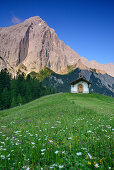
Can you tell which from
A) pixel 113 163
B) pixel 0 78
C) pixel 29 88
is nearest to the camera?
pixel 113 163

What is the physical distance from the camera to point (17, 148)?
5.02 m

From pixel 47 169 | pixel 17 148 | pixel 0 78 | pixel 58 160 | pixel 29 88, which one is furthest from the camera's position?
pixel 29 88

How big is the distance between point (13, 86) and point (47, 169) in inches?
2549

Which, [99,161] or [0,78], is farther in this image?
[0,78]

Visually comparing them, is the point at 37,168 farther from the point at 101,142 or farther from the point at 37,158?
the point at 101,142

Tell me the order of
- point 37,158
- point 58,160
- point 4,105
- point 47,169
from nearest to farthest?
point 47,169 → point 58,160 → point 37,158 → point 4,105

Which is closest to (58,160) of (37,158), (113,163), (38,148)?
(37,158)

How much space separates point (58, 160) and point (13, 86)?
64336 millimetres

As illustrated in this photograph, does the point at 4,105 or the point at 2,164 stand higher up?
the point at 2,164

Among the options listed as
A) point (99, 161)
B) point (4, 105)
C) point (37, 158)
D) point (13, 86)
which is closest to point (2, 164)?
point (37, 158)

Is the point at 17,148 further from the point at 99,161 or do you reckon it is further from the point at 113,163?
the point at 113,163

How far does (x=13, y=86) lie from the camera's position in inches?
2509

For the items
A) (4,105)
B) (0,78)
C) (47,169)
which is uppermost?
(0,78)

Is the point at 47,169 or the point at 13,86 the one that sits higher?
the point at 13,86
